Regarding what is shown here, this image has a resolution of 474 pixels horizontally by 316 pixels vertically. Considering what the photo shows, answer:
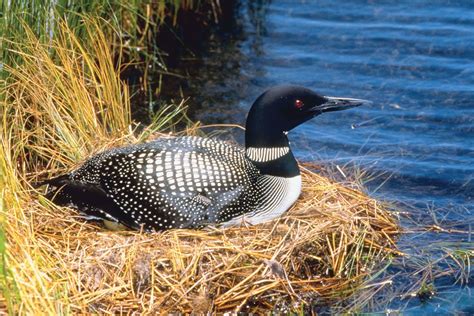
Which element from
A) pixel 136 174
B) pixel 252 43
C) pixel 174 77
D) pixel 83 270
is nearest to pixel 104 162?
pixel 136 174

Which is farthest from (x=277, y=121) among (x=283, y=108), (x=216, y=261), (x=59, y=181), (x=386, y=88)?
(x=386, y=88)

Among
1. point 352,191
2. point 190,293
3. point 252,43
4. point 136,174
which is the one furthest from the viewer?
point 252,43

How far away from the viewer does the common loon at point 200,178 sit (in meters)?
5.62

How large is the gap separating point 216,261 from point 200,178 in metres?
0.53

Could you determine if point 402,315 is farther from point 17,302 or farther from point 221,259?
point 17,302

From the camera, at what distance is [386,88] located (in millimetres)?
8211

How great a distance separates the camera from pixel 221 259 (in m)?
5.36

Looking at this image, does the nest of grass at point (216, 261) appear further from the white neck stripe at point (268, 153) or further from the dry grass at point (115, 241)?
the white neck stripe at point (268, 153)

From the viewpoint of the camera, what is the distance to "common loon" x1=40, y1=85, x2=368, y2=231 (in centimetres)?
562

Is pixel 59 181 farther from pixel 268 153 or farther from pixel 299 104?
pixel 299 104

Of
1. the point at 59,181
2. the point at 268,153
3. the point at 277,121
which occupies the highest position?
the point at 277,121

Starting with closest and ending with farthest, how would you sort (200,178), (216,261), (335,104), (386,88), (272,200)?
(216,261)
(200,178)
(272,200)
(335,104)
(386,88)

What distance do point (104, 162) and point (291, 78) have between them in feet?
9.91

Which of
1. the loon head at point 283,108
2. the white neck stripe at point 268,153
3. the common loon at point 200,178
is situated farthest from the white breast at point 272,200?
the loon head at point 283,108
